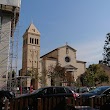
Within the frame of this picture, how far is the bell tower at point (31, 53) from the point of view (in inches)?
2874

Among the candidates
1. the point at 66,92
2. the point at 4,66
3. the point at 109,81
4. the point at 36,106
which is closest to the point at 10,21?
the point at 4,66

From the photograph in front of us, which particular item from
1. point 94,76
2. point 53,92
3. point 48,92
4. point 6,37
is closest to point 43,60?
point 94,76

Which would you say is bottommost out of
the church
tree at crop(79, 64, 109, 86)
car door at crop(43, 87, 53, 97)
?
car door at crop(43, 87, 53, 97)

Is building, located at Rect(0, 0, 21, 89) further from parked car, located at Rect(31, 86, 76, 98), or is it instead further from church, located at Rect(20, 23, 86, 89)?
church, located at Rect(20, 23, 86, 89)

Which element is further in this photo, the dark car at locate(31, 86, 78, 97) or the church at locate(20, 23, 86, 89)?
the church at locate(20, 23, 86, 89)

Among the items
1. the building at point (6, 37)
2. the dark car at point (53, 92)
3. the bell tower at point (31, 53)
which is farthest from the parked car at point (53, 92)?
the bell tower at point (31, 53)

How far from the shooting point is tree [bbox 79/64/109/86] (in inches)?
2698

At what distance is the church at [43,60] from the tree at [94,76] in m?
6.01

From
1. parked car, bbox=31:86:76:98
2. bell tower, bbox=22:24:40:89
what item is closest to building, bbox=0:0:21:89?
parked car, bbox=31:86:76:98

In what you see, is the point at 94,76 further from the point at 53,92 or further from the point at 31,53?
the point at 53,92

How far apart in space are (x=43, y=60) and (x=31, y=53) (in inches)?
217

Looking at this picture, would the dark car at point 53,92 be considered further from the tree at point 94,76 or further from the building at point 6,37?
the tree at point 94,76

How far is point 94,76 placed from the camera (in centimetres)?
7162

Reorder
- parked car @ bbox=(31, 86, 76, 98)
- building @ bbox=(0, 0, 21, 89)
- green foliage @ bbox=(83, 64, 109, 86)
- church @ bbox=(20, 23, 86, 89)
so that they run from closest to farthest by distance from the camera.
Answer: parked car @ bbox=(31, 86, 76, 98) < building @ bbox=(0, 0, 21, 89) < green foliage @ bbox=(83, 64, 109, 86) < church @ bbox=(20, 23, 86, 89)
